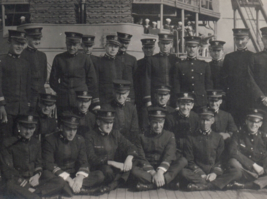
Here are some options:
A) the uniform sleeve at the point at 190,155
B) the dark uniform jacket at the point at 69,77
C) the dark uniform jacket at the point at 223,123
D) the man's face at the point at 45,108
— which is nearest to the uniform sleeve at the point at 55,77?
the dark uniform jacket at the point at 69,77

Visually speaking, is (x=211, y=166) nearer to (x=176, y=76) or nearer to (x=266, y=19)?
(x=176, y=76)

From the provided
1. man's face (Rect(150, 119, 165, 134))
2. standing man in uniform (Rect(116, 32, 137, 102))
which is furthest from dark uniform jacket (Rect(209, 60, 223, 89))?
man's face (Rect(150, 119, 165, 134))

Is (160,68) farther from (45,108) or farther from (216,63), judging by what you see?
(45,108)

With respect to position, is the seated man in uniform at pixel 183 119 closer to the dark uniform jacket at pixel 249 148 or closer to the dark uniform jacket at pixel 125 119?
the dark uniform jacket at pixel 125 119

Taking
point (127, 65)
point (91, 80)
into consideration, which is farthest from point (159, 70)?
point (91, 80)

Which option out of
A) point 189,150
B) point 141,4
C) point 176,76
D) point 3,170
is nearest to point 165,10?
point 141,4

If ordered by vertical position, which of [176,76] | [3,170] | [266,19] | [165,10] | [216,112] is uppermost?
[165,10]
